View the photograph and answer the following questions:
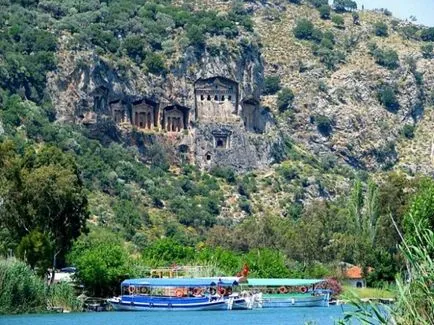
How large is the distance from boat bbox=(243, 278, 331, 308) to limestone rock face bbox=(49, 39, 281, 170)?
178 feet

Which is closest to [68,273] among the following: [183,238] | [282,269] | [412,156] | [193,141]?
[282,269]

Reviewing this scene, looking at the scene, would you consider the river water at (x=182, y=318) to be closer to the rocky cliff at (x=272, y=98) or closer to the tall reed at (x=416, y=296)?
the tall reed at (x=416, y=296)

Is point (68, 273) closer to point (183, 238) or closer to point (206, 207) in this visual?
point (183, 238)

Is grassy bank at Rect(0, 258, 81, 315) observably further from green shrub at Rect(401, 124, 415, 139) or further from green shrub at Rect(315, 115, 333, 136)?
green shrub at Rect(401, 124, 415, 139)

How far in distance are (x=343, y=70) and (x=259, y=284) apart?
98387mm

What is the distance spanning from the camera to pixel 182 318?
76438 millimetres

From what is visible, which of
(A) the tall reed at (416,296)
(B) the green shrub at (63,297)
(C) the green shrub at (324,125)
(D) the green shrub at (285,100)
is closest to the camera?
(A) the tall reed at (416,296)

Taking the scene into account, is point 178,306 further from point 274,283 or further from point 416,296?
point 416,296

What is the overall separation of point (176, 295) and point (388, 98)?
100470 millimetres

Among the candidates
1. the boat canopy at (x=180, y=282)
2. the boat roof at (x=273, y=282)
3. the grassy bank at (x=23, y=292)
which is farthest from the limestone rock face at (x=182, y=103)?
the grassy bank at (x=23, y=292)

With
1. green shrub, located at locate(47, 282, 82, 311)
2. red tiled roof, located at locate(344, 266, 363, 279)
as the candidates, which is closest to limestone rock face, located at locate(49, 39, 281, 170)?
red tiled roof, located at locate(344, 266, 363, 279)

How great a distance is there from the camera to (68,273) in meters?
93.4

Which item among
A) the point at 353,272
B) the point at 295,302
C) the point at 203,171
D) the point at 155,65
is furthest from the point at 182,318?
the point at 155,65

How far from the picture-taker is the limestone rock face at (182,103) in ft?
493
